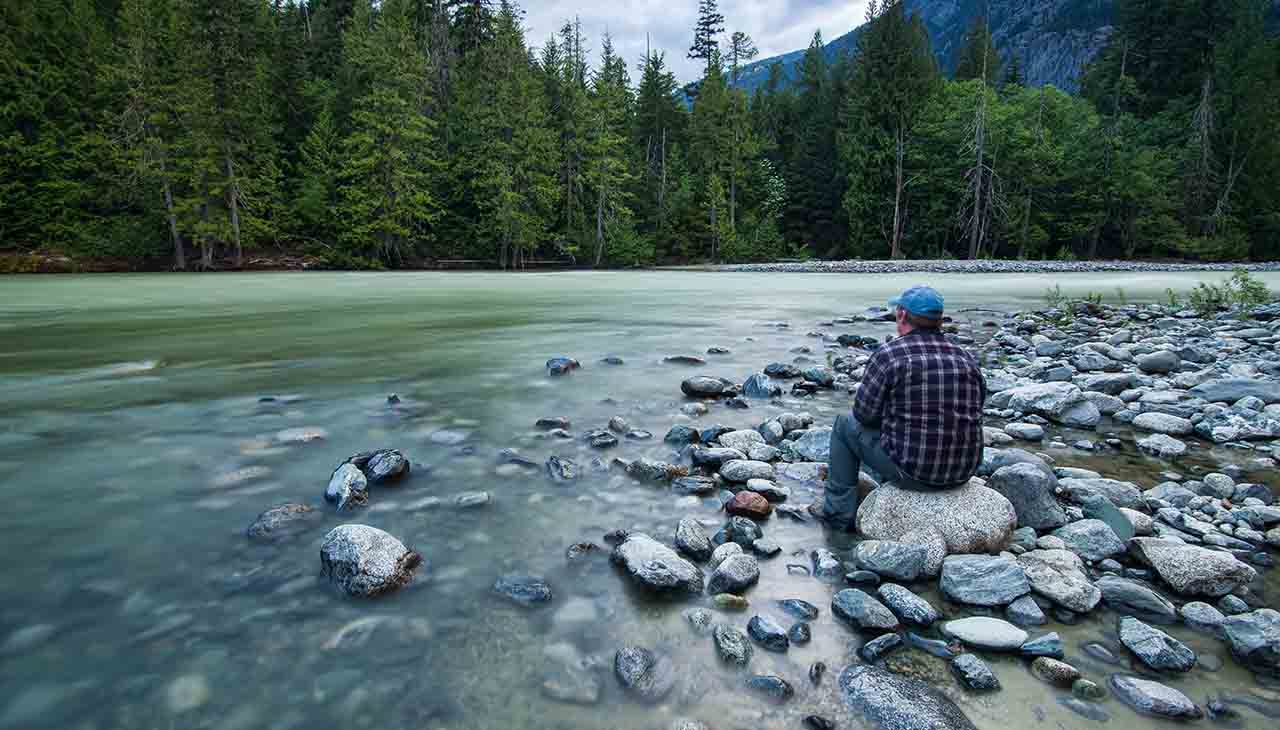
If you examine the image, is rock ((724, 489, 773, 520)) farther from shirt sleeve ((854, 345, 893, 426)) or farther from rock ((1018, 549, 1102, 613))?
rock ((1018, 549, 1102, 613))

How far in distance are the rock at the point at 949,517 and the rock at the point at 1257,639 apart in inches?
37.5

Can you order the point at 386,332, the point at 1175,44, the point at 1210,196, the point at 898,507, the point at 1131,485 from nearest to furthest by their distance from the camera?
1. the point at 898,507
2. the point at 1131,485
3. the point at 386,332
4. the point at 1210,196
5. the point at 1175,44

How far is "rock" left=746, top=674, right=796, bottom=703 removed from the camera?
7.76 feet

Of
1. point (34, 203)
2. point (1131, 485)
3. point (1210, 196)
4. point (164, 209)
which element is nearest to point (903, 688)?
point (1131, 485)

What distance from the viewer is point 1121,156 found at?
4375 cm

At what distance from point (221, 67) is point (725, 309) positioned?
3654cm

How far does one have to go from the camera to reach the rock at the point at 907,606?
2.79 m

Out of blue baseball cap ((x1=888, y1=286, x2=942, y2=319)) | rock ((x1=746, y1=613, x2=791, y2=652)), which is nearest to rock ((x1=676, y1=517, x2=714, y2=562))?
rock ((x1=746, y1=613, x2=791, y2=652))

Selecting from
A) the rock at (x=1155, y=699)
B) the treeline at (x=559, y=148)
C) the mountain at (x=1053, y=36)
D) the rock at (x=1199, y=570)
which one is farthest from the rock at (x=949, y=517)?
the mountain at (x=1053, y=36)

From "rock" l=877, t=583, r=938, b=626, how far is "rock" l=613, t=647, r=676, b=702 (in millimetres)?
1076

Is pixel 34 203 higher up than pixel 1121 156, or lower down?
lower down

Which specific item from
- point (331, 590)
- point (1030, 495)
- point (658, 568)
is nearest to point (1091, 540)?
point (1030, 495)

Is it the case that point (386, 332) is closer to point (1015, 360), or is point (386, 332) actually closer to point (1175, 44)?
point (1015, 360)

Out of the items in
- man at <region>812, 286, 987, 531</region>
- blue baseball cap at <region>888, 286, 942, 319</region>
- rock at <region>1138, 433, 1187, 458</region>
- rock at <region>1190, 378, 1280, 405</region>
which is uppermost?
blue baseball cap at <region>888, 286, 942, 319</region>
